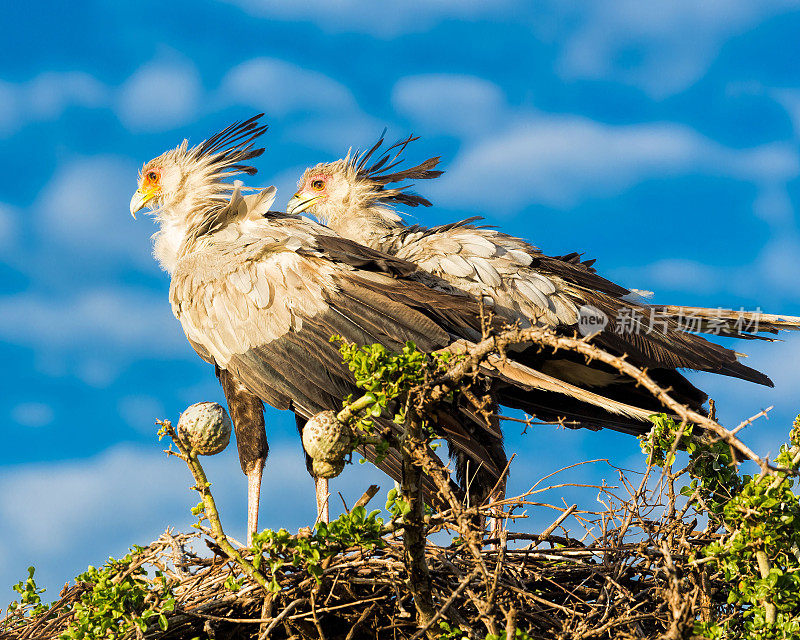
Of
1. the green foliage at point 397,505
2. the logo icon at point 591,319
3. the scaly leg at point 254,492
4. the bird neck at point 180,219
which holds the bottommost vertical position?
the green foliage at point 397,505

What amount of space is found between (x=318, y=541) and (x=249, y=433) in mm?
2460

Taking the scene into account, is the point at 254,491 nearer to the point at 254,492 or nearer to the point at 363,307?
the point at 254,492

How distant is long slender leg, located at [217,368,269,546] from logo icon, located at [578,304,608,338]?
7.34 feet

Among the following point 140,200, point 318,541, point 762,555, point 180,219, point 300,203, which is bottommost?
point 762,555

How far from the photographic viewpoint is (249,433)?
556 centimetres

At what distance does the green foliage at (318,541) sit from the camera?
Answer: 312 centimetres

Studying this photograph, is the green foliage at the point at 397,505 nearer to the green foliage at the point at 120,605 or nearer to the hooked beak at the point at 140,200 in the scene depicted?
the green foliage at the point at 120,605

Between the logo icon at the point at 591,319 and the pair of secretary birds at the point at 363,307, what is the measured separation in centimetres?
5

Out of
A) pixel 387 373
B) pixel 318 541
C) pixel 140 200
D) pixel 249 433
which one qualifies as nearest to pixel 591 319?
pixel 249 433

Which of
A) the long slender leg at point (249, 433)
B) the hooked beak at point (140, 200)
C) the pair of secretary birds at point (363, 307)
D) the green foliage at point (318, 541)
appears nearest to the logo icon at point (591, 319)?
the pair of secretary birds at point (363, 307)

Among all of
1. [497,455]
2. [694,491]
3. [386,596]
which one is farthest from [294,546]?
[497,455]

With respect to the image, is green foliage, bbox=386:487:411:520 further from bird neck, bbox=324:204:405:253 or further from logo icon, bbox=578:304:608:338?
bird neck, bbox=324:204:405:253

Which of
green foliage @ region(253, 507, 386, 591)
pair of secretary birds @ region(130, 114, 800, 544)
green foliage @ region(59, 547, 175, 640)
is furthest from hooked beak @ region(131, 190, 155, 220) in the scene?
green foliage @ region(253, 507, 386, 591)

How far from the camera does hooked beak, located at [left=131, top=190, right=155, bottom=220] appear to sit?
Answer: 667 centimetres
